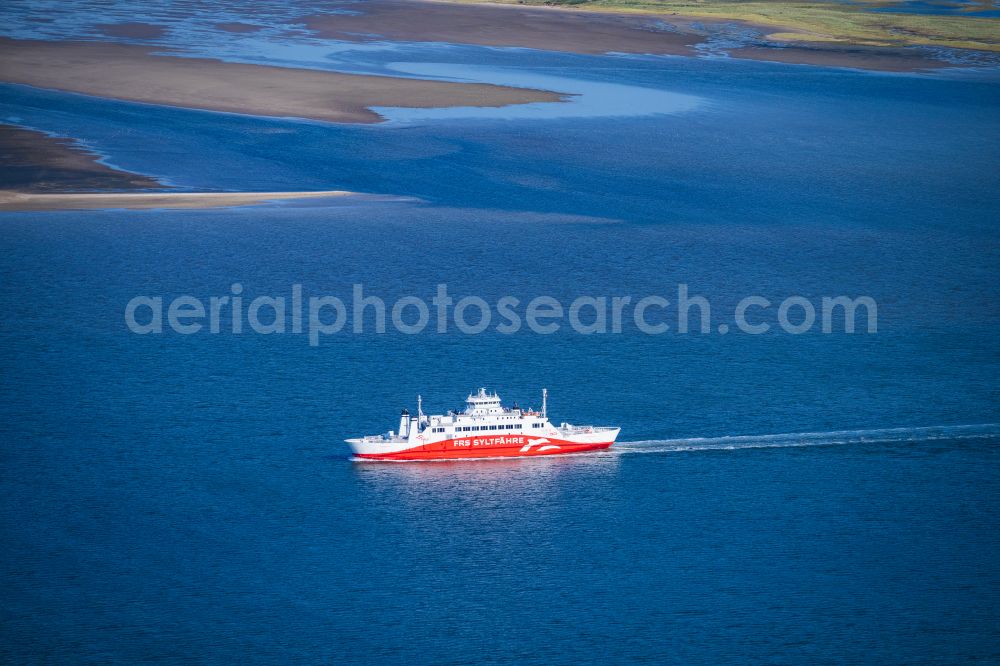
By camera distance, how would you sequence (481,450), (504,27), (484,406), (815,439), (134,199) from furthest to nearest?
(504,27), (134,199), (815,439), (481,450), (484,406)

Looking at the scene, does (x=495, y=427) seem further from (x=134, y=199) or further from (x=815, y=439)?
(x=134, y=199)

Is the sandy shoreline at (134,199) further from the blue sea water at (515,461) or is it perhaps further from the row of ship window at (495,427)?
the row of ship window at (495,427)

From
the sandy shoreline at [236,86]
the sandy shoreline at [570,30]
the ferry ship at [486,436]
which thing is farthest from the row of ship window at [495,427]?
the sandy shoreline at [570,30]

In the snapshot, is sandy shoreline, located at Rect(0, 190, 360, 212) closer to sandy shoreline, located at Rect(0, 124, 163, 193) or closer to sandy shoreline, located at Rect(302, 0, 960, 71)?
sandy shoreline, located at Rect(0, 124, 163, 193)

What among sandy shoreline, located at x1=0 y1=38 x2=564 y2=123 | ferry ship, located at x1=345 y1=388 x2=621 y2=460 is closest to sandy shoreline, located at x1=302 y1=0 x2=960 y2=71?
sandy shoreline, located at x1=0 y1=38 x2=564 y2=123

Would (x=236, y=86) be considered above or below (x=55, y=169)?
above

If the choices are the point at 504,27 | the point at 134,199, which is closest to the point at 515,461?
the point at 134,199

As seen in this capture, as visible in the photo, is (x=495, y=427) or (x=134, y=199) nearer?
(x=495, y=427)
